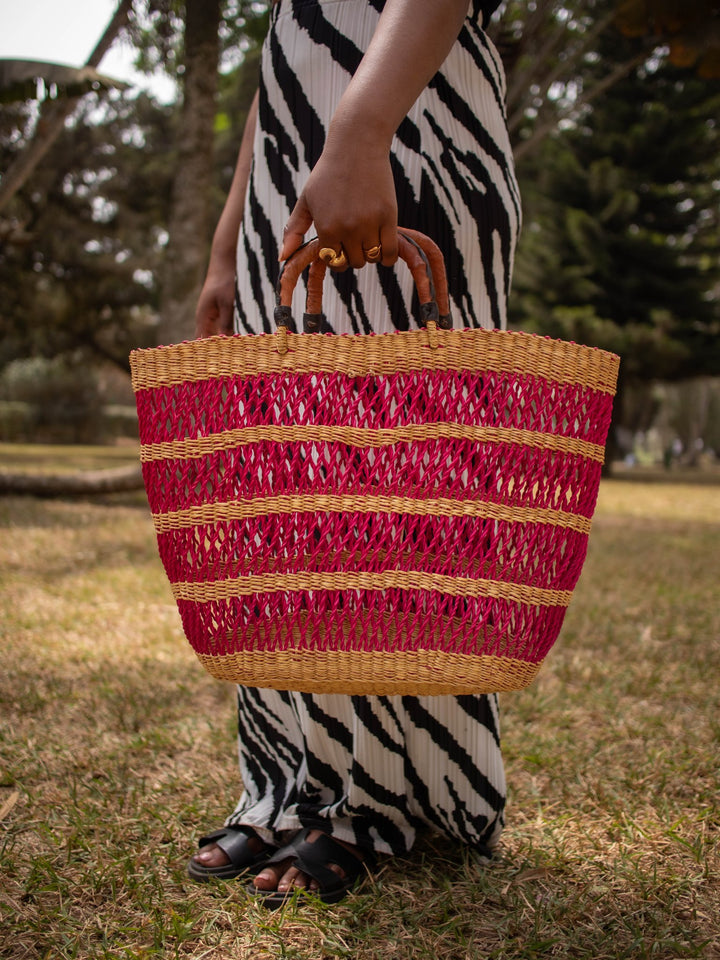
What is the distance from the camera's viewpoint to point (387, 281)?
1094mm

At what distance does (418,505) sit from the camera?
88 centimetres

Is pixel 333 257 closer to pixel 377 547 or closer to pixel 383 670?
pixel 377 547

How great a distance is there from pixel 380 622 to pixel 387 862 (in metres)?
0.51

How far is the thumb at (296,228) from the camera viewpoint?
2.97 ft

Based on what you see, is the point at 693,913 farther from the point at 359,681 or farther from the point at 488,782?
the point at 359,681

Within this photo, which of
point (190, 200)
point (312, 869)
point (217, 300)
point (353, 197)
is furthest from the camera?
point (190, 200)

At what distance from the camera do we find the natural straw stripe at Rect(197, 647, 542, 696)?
89 centimetres

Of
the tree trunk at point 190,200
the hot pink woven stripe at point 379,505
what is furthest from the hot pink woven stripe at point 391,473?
the tree trunk at point 190,200

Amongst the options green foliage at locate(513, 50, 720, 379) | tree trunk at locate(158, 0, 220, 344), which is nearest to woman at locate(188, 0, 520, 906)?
tree trunk at locate(158, 0, 220, 344)

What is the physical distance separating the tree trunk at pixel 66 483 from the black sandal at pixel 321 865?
5.15 metres

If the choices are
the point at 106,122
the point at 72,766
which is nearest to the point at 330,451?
the point at 72,766

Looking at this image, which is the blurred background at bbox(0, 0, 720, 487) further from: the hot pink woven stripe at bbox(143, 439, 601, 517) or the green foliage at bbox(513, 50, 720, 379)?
the hot pink woven stripe at bbox(143, 439, 601, 517)

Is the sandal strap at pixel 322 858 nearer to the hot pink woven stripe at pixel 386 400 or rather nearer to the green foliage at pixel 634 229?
the hot pink woven stripe at pixel 386 400

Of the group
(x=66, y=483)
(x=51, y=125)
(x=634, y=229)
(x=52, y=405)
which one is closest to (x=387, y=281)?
(x=51, y=125)
